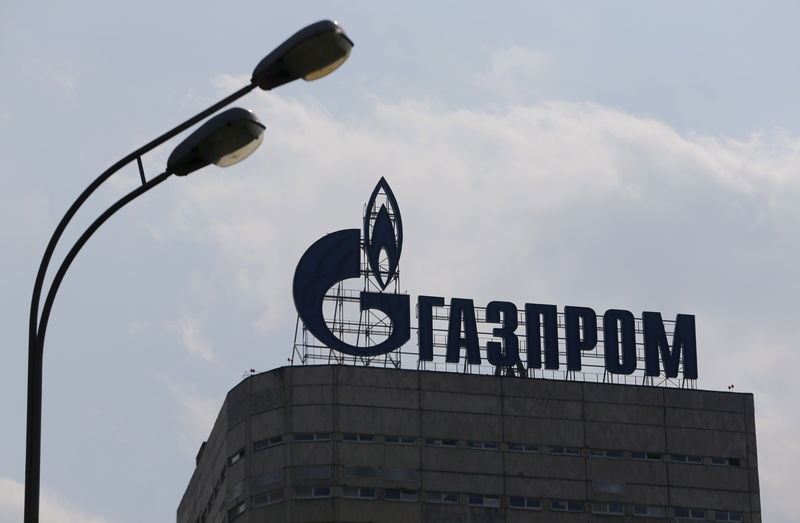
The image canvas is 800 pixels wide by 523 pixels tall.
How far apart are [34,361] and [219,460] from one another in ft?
246

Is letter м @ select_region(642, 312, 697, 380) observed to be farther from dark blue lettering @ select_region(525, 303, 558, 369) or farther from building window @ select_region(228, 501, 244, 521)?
building window @ select_region(228, 501, 244, 521)

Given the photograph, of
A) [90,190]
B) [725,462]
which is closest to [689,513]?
[725,462]

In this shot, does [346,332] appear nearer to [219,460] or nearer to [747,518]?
[219,460]

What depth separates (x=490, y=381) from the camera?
303 feet

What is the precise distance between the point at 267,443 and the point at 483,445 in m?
12.0

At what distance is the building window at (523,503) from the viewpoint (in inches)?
3558

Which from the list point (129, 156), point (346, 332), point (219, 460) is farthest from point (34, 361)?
point (219, 460)

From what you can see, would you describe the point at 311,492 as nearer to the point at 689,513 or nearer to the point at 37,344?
the point at 689,513

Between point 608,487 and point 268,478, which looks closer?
point 268,478

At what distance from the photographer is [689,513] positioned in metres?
93.3

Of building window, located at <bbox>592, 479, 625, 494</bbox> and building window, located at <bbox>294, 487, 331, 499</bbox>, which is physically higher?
building window, located at <bbox>592, 479, 625, 494</bbox>

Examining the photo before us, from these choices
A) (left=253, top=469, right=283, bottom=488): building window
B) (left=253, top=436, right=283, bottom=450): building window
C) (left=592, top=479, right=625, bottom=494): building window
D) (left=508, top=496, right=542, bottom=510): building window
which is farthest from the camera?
(left=592, top=479, right=625, bottom=494): building window

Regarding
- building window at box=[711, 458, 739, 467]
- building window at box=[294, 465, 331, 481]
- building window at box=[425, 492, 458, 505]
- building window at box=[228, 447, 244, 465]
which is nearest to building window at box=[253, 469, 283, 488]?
building window at box=[294, 465, 331, 481]

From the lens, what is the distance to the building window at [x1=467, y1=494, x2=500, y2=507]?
8973cm
